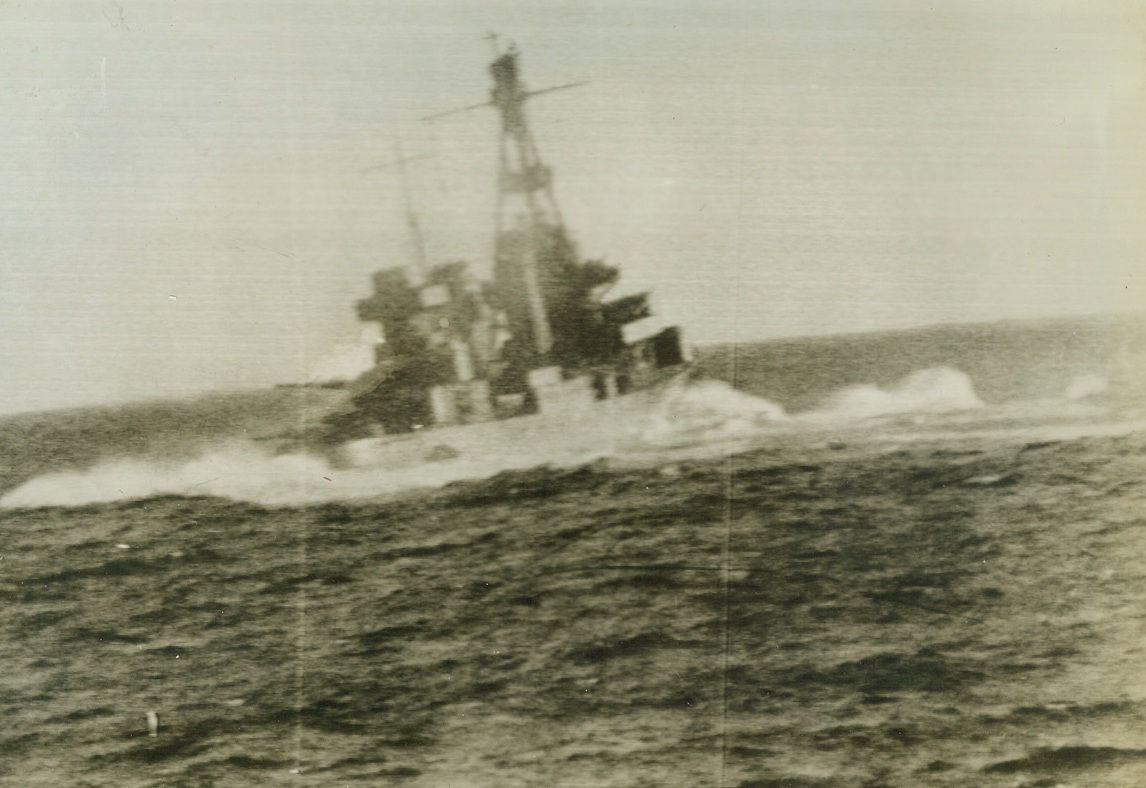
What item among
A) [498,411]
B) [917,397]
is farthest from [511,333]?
[917,397]

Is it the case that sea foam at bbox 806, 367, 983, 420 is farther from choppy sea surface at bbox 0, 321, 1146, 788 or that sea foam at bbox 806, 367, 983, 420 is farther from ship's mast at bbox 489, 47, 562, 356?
ship's mast at bbox 489, 47, 562, 356

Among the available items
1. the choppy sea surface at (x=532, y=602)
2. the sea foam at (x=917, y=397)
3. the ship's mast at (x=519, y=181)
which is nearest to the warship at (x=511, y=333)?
the ship's mast at (x=519, y=181)

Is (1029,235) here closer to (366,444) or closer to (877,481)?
(877,481)

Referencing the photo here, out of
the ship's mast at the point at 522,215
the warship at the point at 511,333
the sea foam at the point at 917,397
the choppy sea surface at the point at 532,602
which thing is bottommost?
the choppy sea surface at the point at 532,602

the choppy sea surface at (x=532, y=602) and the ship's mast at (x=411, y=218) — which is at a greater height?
the ship's mast at (x=411, y=218)

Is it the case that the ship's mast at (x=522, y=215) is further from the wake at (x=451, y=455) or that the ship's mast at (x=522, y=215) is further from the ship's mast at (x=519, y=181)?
the wake at (x=451, y=455)

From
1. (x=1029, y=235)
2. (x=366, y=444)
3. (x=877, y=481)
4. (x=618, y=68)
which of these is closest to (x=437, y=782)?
(x=366, y=444)
